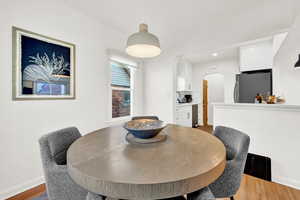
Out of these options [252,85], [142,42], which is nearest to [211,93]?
[252,85]

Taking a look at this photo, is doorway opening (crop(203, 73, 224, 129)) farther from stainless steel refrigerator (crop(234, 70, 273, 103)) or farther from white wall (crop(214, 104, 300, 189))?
white wall (crop(214, 104, 300, 189))

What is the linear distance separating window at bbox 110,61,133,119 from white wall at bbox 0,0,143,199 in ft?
1.06

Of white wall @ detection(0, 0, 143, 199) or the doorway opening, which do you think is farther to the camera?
the doorway opening

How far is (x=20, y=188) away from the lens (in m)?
1.64

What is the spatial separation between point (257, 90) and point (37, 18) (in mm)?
4173

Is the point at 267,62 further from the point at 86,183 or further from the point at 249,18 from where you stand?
the point at 86,183

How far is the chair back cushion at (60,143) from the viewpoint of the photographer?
107 centimetres

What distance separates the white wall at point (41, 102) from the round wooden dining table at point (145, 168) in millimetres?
1268

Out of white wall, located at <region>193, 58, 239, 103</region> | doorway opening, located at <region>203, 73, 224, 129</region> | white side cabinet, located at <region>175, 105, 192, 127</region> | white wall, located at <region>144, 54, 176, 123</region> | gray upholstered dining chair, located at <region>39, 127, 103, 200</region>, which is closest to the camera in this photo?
gray upholstered dining chair, located at <region>39, 127, 103, 200</region>

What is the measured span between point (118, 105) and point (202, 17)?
244 cm

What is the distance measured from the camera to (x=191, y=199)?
694 mm

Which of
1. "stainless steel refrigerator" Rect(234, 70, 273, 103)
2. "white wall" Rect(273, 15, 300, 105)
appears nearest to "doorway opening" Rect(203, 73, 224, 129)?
"stainless steel refrigerator" Rect(234, 70, 273, 103)

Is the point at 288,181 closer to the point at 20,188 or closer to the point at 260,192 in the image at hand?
the point at 260,192

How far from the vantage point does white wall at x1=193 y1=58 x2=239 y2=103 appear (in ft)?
15.4
